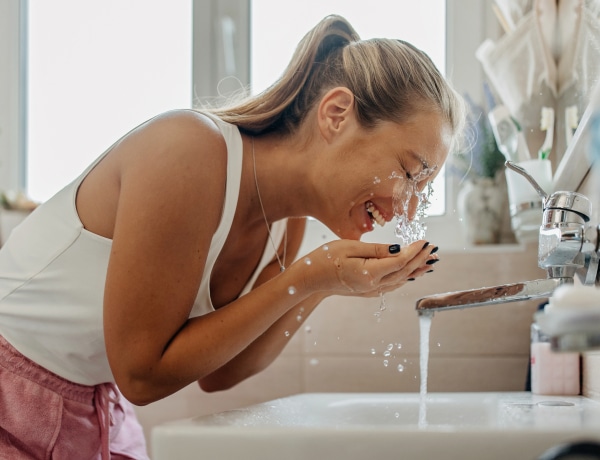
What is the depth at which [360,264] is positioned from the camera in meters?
0.85

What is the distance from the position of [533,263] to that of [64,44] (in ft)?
4.48

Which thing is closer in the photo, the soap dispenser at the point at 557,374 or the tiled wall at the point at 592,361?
the tiled wall at the point at 592,361

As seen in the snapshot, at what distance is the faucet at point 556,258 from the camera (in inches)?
34.5

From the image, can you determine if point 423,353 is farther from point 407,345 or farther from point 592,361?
point 407,345

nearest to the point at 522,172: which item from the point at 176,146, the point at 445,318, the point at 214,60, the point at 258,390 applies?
the point at 176,146

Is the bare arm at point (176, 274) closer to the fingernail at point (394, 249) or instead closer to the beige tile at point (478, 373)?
the fingernail at point (394, 249)

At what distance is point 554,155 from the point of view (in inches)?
52.4

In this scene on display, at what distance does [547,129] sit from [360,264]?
2.35 feet

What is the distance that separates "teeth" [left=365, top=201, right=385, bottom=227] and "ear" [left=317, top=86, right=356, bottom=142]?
0.36ft

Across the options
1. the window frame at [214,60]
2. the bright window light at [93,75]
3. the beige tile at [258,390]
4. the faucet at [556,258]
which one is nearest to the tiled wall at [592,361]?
the faucet at [556,258]

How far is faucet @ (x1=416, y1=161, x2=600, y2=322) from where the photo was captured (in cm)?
88

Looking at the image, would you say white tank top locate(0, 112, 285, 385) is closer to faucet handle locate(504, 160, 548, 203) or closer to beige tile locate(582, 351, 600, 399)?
faucet handle locate(504, 160, 548, 203)

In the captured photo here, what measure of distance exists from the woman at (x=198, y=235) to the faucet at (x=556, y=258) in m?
0.07

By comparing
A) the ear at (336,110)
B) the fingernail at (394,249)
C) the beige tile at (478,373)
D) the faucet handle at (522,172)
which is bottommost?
the beige tile at (478,373)
